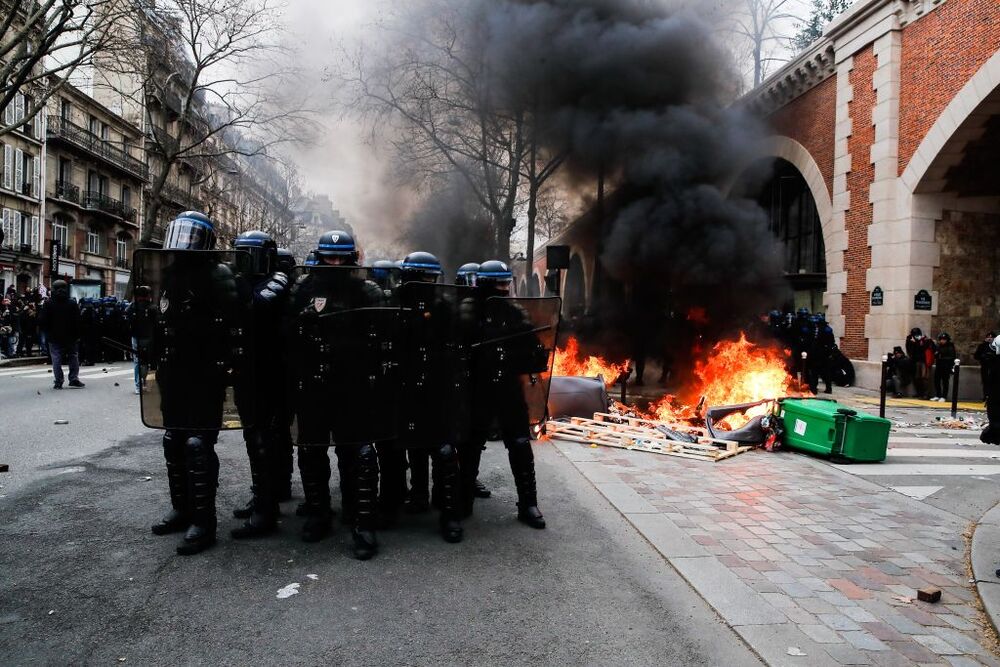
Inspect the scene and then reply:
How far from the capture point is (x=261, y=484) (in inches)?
154

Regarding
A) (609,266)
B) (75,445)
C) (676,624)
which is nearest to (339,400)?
(676,624)

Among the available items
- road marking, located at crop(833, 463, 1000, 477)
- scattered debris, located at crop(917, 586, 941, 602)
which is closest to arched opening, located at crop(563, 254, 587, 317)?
road marking, located at crop(833, 463, 1000, 477)

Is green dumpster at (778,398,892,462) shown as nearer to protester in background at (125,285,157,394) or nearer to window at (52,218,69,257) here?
protester in background at (125,285,157,394)

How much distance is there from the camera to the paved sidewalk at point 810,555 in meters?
2.83

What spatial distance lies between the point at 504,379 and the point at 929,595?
254 centimetres

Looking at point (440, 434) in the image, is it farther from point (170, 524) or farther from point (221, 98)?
point (221, 98)

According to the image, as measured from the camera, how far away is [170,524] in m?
3.87

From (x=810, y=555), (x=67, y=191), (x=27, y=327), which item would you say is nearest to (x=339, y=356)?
(x=810, y=555)

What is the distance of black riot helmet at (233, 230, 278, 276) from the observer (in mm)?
3973

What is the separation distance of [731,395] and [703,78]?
754 cm

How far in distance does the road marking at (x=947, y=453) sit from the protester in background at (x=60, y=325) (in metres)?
11.5

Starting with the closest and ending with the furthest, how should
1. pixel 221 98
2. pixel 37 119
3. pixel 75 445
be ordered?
pixel 75 445 < pixel 221 98 < pixel 37 119

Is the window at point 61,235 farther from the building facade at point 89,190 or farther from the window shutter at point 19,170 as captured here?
the window shutter at point 19,170

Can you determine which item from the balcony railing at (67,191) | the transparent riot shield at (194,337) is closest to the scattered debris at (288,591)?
the transparent riot shield at (194,337)
